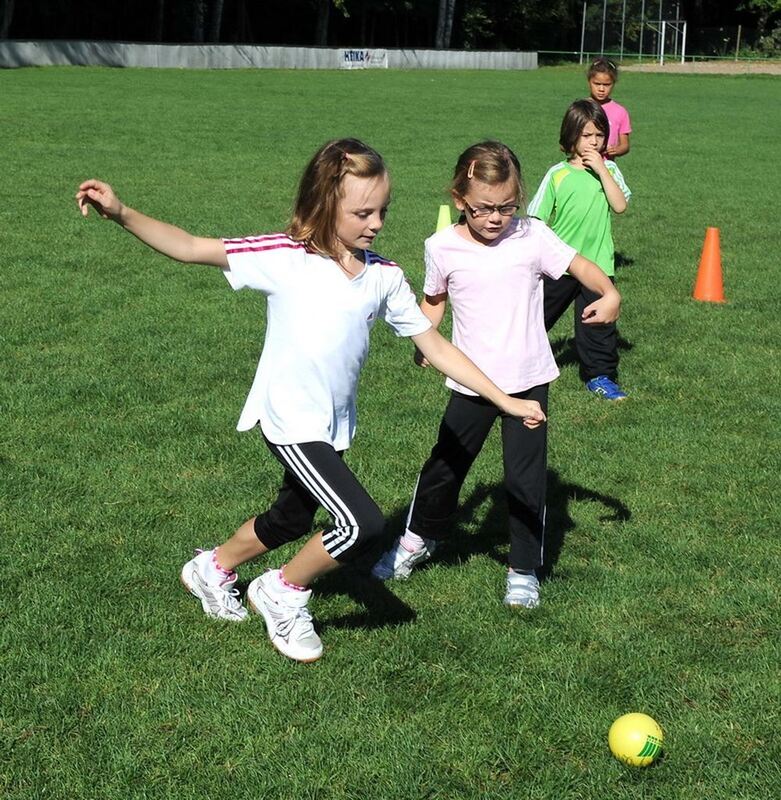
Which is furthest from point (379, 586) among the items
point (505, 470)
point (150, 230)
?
point (150, 230)

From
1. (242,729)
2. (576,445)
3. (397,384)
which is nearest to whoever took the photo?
(242,729)

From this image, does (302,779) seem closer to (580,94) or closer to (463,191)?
(463,191)

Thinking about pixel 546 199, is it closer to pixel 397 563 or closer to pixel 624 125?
pixel 397 563

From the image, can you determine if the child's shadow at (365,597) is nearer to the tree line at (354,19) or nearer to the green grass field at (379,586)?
the green grass field at (379,586)

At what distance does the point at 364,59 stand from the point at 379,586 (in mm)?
45705

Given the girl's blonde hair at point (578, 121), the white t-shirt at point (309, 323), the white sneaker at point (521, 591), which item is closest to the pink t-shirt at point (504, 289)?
the white t-shirt at point (309, 323)

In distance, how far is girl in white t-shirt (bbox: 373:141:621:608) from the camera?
4.52 m

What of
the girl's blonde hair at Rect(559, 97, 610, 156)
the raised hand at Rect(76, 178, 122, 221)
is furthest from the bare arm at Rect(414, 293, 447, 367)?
the girl's blonde hair at Rect(559, 97, 610, 156)

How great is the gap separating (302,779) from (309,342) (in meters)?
1.35

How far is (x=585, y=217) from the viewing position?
290 inches

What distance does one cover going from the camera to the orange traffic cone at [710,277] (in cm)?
998

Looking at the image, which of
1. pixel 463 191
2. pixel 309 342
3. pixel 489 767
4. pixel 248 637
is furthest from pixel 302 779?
pixel 463 191

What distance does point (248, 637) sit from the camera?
4348mm

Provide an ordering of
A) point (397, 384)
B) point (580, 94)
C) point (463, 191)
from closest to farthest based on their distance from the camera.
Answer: point (463, 191) → point (397, 384) → point (580, 94)
